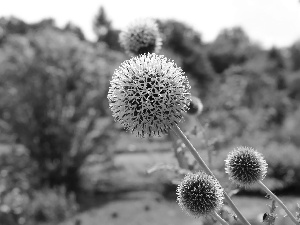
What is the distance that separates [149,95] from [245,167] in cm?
98

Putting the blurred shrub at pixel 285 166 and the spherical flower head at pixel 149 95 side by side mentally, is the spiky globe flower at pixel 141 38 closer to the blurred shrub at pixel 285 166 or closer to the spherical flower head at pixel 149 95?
the spherical flower head at pixel 149 95

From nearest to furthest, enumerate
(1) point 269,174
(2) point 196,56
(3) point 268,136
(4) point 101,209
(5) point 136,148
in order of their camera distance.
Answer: (4) point 101,209 < (1) point 269,174 < (3) point 268,136 < (5) point 136,148 < (2) point 196,56

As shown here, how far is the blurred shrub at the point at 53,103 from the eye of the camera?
15250 mm

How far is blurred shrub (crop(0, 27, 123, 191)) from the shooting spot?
50.0ft

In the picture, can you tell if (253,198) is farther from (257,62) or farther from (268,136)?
(257,62)

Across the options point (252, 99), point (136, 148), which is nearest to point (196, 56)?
point (252, 99)

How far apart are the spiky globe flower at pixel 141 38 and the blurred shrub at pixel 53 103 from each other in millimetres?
11490

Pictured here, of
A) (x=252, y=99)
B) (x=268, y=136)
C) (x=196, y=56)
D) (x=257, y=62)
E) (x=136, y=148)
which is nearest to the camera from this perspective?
(x=268, y=136)

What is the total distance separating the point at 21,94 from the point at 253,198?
9205 millimetres

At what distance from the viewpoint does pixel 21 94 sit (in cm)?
1528

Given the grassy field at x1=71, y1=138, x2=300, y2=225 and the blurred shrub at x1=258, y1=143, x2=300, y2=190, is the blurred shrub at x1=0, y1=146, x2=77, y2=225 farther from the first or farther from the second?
the blurred shrub at x1=258, y1=143, x2=300, y2=190

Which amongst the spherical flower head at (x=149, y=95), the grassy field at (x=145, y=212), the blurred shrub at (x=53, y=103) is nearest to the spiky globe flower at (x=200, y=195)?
the spherical flower head at (x=149, y=95)

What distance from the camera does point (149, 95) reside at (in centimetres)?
226

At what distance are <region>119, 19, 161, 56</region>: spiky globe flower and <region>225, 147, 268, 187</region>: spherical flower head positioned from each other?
159 cm
